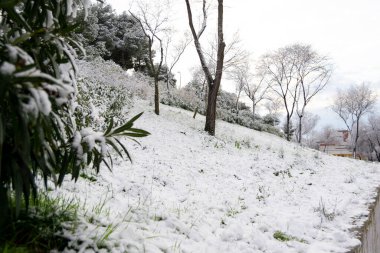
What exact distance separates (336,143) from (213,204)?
67.5m

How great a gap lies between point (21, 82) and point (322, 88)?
32213 millimetres

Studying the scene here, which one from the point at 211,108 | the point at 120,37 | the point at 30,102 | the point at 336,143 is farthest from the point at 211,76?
the point at 336,143

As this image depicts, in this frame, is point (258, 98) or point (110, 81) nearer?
point (110, 81)

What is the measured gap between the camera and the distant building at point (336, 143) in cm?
5994

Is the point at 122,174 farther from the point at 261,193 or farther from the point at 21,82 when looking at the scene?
the point at 21,82

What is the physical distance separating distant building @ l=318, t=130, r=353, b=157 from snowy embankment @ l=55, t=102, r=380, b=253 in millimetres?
56851

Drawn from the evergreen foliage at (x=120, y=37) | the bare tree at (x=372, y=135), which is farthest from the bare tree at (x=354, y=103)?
the evergreen foliage at (x=120, y=37)

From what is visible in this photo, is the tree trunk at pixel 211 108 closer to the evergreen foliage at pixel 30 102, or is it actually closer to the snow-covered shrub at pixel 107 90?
the snow-covered shrub at pixel 107 90

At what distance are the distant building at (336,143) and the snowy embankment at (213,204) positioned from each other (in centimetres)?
5685

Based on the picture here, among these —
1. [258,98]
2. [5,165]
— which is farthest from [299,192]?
[258,98]

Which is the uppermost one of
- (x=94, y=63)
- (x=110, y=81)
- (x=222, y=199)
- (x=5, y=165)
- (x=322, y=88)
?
(x=322, y=88)

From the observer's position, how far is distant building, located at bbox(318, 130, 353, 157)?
59944mm

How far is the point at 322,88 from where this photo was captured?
30.0m

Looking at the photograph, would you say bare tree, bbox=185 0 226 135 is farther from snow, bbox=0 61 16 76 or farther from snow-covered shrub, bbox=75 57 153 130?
snow, bbox=0 61 16 76
